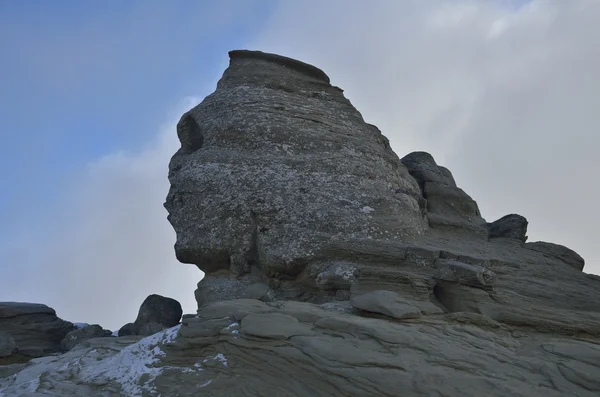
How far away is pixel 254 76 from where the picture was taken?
1772cm

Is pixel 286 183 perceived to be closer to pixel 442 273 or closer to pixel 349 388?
pixel 442 273

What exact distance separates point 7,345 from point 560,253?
1490 centimetres

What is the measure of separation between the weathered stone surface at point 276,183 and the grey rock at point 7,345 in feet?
15.0

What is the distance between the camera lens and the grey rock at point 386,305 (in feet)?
Answer: 32.2

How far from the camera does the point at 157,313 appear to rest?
14.8 metres

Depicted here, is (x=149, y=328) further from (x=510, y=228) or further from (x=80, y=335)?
(x=510, y=228)

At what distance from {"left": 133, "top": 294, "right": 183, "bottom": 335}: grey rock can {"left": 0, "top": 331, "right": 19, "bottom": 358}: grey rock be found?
2843 mm

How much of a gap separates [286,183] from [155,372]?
20.6ft

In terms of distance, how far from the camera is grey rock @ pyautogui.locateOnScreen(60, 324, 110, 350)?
1465 cm

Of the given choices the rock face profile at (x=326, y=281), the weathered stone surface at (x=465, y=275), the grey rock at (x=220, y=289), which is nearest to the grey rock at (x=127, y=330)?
the rock face profile at (x=326, y=281)

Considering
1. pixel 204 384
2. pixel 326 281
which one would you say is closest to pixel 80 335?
pixel 326 281

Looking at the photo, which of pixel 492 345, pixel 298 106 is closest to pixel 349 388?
pixel 492 345

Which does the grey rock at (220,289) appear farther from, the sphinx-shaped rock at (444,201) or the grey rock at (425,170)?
the grey rock at (425,170)

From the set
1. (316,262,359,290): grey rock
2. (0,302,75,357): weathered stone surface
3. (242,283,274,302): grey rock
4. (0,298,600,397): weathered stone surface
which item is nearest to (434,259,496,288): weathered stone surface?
(0,298,600,397): weathered stone surface
